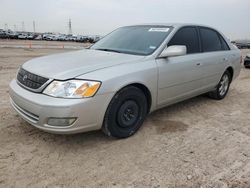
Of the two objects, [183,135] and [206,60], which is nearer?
[183,135]

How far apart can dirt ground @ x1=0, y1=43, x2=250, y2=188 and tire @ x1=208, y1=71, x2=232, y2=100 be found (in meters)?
1.29

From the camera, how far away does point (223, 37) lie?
5.93m

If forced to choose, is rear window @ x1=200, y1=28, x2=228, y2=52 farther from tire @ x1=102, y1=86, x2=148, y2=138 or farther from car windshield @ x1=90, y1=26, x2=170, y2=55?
tire @ x1=102, y1=86, x2=148, y2=138

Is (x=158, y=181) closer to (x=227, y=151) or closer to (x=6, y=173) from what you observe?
(x=227, y=151)

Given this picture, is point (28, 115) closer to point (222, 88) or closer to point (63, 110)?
point (63, 110)

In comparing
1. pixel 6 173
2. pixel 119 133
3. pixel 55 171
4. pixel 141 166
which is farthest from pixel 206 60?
pixel 6 173

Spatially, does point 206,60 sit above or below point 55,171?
above

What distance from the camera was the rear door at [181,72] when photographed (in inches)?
162

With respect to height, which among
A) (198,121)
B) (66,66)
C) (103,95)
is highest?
(66,66)

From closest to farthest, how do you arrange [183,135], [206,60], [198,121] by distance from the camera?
A: [183,135], [198,121], [206,60]

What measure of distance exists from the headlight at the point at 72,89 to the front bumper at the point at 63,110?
57 mm

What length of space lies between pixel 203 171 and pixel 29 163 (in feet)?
6.45

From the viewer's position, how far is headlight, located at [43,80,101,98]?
3.12m

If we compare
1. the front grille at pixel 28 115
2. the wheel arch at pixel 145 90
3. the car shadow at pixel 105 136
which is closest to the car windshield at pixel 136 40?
the wheel arch at pixel 145 90
